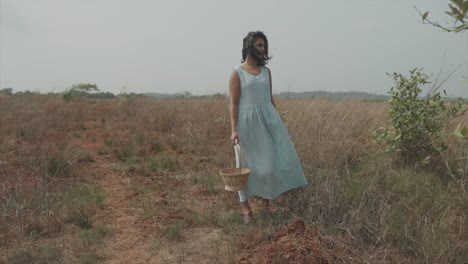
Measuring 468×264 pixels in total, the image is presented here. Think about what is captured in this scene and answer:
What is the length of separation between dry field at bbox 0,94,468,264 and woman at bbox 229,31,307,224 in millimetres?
258

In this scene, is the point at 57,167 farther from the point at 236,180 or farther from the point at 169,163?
the point at 236,180

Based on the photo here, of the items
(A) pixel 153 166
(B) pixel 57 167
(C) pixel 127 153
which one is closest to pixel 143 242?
(B) pixel 57 167

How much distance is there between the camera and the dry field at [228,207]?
2309mm

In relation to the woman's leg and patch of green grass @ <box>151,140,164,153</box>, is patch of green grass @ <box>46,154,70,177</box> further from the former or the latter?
the woman's leg

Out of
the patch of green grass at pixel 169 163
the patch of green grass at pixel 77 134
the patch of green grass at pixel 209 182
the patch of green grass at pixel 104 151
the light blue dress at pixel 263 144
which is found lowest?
Answer: the patch of green grass at pixel 209 182

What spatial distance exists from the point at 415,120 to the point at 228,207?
7.13 ft

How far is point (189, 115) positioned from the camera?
316 inches

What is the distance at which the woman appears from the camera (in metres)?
2.86

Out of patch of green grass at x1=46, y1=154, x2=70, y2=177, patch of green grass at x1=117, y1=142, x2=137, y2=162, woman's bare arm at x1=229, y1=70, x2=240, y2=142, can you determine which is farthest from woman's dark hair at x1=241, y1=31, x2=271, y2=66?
patch of green grass at x1=117, y1=142, x2=137, y2=162

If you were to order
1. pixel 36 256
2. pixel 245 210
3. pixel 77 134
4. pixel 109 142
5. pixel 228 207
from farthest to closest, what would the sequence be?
pixel 77 134 → pixel 109 142 → pixel 228 207 → pixel 245 210 → pixel 36 256

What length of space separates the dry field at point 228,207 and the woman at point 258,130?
0.26 m

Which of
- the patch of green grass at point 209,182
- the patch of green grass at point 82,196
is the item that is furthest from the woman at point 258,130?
the patch of green grass at point 82,196

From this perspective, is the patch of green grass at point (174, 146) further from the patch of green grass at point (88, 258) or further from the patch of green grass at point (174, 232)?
the patch of green grass at point (88, 258)

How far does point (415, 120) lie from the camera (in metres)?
3.78
